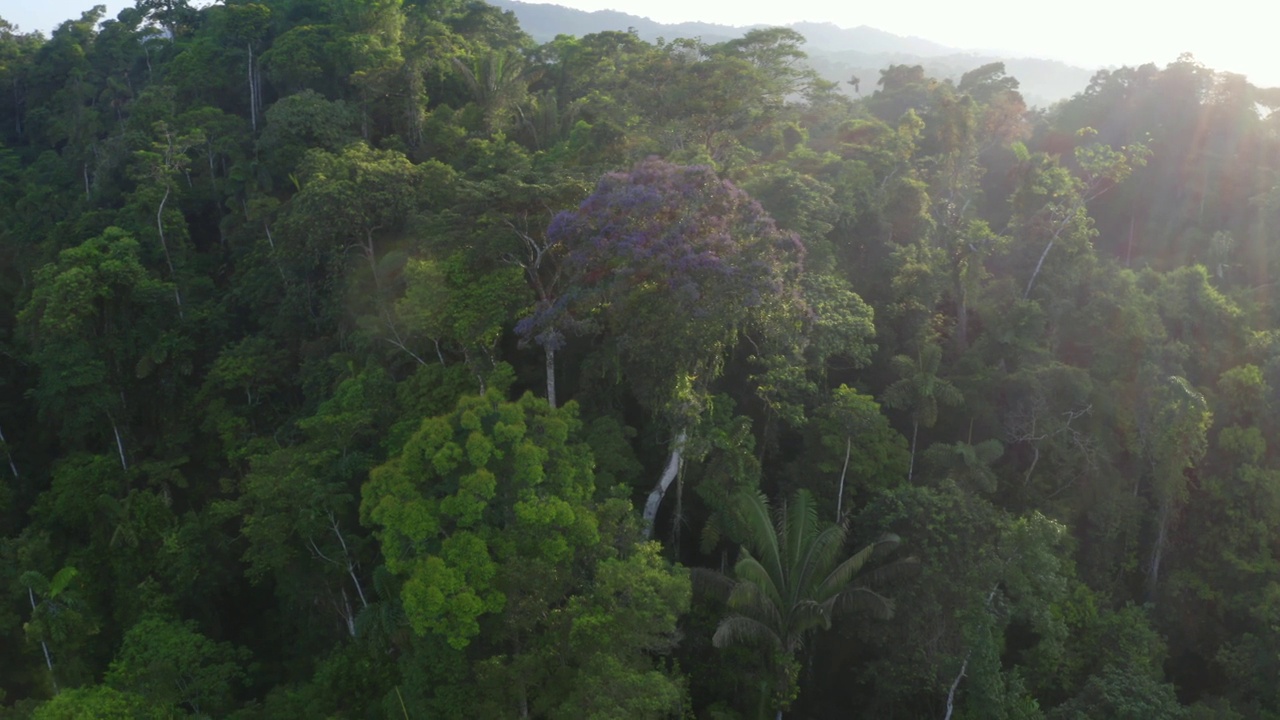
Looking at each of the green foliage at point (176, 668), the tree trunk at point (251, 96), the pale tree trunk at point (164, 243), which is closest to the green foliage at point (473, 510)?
the green foliage at point (176, 668)

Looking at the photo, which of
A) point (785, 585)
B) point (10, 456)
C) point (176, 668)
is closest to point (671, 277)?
point (785, 585)

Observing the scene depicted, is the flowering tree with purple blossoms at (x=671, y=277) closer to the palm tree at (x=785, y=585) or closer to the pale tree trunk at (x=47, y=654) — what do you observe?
the palm tree at (x=785, y=585)

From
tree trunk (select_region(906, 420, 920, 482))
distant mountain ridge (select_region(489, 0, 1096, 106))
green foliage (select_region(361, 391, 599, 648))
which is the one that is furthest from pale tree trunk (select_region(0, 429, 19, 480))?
distant mountain ridge (select_region(489, 0, 1096, 106))

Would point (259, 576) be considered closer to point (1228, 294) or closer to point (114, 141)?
point (114, 141)

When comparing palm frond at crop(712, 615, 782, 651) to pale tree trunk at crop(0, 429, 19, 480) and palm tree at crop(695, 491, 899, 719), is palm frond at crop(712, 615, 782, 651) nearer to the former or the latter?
palm tree at crop(695, 491, 899, 719)

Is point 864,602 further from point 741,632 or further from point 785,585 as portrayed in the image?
point 741,632

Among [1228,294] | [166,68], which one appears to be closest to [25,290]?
[166,68]

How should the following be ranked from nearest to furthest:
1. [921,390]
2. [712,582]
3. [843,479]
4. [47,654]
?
[712,582], [843,479], [47,654], [921,390]
